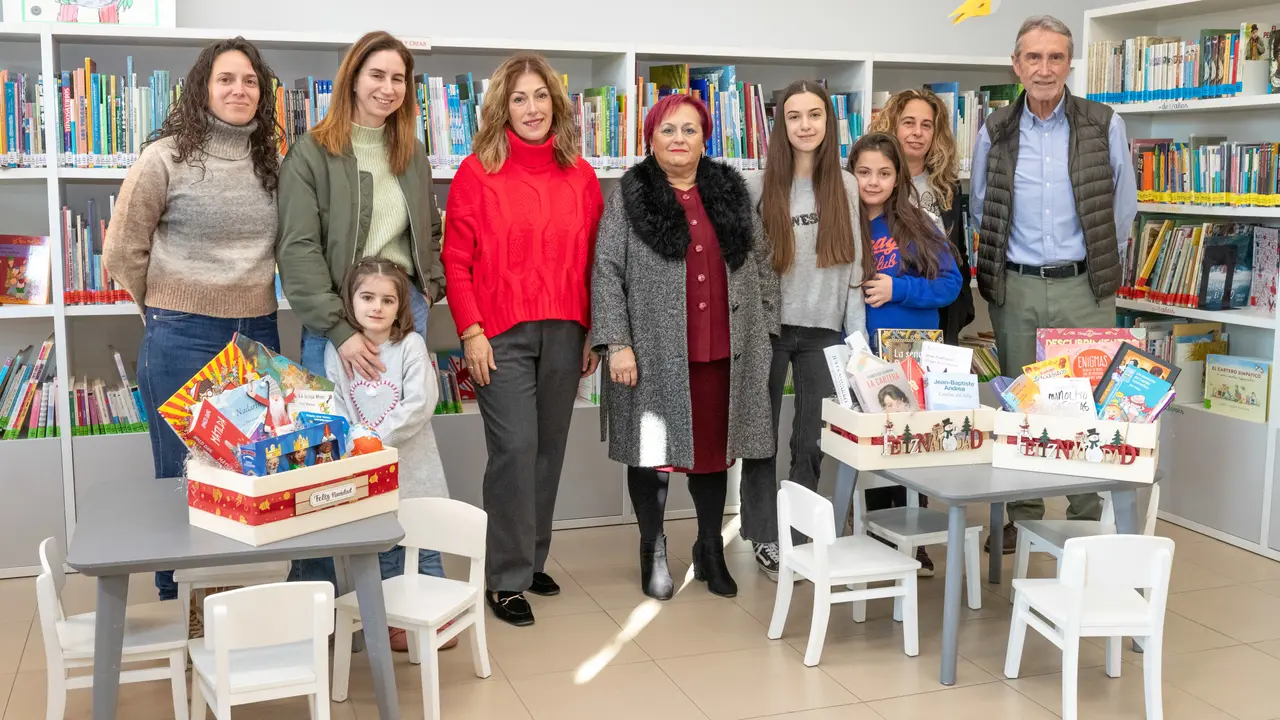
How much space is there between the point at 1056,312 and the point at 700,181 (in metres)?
1.35

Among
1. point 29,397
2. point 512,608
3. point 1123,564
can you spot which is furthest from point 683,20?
point 1123,564

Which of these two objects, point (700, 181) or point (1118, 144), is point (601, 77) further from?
point (1118, 144)

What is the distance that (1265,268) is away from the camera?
13.9ft

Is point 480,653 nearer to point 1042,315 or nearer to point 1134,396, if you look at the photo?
point 1134,396

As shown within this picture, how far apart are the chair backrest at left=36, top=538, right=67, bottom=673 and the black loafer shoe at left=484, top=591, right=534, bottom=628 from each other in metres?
1.20

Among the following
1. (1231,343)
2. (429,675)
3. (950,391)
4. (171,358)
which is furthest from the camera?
(1231,343)

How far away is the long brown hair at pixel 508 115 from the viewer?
3.24m

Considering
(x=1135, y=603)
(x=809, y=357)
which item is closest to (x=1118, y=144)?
(x=809, y=357)

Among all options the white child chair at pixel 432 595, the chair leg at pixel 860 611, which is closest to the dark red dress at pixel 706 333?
the chair leg at pixel 860 611

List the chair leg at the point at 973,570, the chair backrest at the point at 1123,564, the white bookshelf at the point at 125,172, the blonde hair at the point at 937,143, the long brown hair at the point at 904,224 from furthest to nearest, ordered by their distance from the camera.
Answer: the blonde hair at the point at 937,143 → the white bookshelf at the point at 125,172 → the long brown hair at the point at 904,224 → the chair leg at the point at 973,570 → the chair backrest at the point at 1123,564

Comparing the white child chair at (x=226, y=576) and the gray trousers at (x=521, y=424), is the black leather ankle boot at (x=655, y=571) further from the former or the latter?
the white child chair at (x=226, y=576)

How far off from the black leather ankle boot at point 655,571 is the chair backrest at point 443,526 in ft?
2.69

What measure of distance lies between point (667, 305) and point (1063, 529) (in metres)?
1.27

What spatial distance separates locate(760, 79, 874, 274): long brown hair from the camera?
11.4ft
